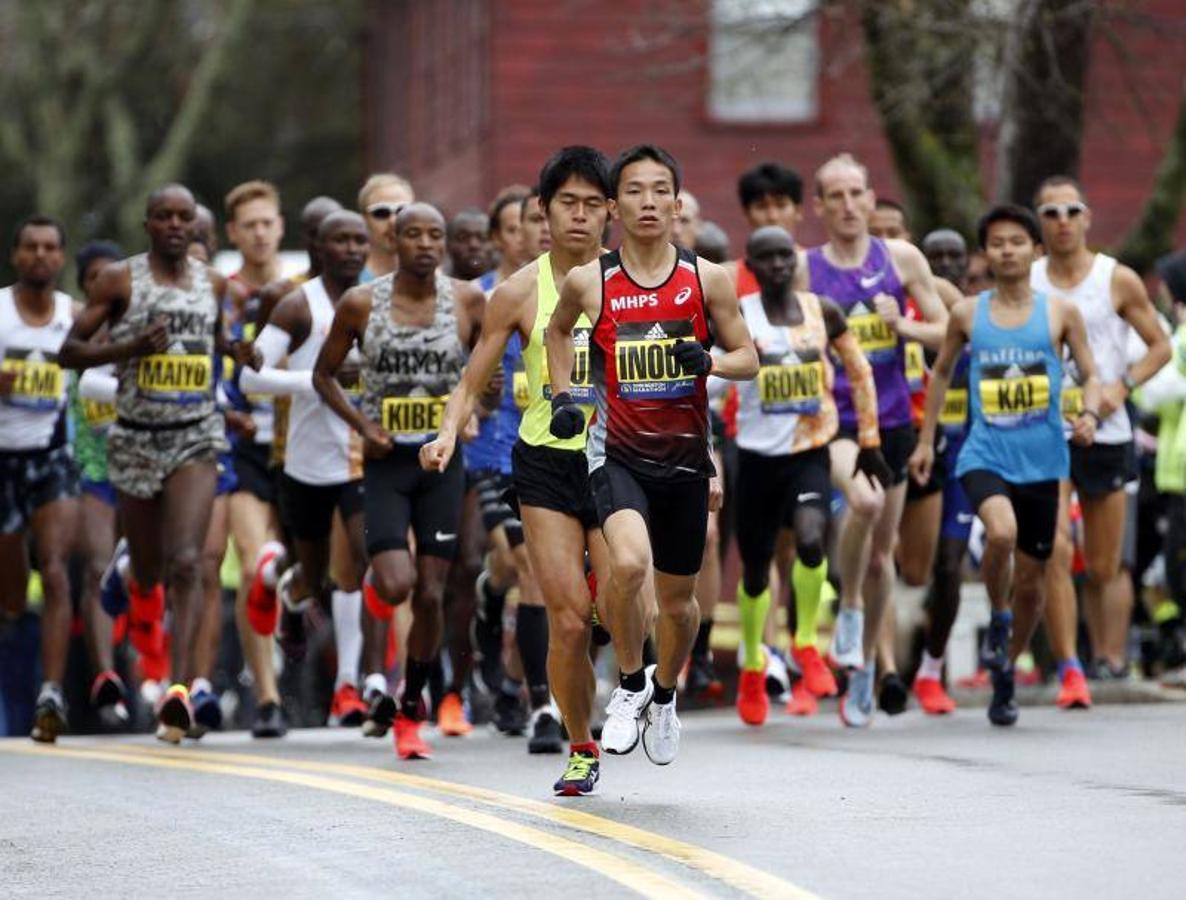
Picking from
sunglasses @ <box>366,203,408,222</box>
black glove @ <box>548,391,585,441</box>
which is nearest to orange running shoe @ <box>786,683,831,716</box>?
sunglasses @ <box>366,203,408,222</box>

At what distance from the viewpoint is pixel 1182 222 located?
34.2 meters

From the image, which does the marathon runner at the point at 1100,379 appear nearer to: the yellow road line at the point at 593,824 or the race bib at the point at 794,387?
the race bib at the point at 794,387

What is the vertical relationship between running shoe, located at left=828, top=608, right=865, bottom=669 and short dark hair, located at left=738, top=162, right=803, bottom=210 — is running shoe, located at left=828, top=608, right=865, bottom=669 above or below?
below

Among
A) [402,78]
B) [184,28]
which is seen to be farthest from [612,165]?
[184,28]

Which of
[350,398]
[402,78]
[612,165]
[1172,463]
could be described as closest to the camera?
[612,165]

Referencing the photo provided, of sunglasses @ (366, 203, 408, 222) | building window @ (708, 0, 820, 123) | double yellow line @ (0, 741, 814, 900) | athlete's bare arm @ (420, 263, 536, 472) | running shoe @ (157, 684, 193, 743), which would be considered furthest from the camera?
building window @ (708, 0, 820, 123)

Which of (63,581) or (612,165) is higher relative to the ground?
(612,165)

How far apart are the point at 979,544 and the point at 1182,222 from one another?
1624 cm

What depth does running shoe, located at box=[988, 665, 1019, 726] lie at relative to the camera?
14.8 meters

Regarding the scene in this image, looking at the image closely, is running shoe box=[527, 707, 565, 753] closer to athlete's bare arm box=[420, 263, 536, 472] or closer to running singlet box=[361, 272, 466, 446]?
→ running singlet box=[361, 272, 466, 446]

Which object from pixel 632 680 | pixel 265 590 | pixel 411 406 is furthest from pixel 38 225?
pixel 632 680

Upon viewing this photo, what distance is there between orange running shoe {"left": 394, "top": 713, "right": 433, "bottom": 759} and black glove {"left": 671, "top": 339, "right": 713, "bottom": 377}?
3125mm

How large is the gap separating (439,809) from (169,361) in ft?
14.3

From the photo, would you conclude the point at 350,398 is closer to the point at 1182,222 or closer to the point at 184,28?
the point at 1182,222
